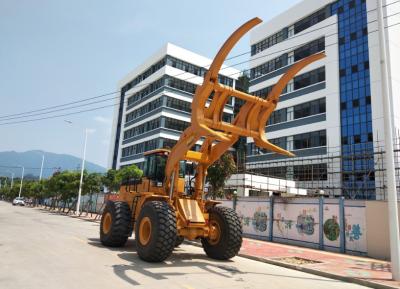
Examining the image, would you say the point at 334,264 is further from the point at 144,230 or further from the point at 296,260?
the point at 144,230

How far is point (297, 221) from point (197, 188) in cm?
859

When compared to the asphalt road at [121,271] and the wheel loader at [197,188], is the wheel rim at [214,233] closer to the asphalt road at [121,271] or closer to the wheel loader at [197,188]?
the wheel loader at [197,188]

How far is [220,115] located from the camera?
9555 millimetres

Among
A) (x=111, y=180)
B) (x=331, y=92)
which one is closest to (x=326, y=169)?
(x=331, y=92)

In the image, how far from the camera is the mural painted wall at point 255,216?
20047 mm

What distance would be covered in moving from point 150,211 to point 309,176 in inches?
1200

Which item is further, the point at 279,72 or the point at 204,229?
the point at 279,72

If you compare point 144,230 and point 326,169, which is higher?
point 326,169

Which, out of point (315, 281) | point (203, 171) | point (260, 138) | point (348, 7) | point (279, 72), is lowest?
point (315, 281)

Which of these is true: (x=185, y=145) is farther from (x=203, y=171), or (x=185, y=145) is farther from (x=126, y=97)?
(x=126, y=97)

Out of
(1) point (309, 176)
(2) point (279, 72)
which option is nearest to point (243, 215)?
(1) point (309, 176)

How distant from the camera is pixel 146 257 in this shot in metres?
9.63

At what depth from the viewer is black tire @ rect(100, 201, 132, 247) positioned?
39.2 feet

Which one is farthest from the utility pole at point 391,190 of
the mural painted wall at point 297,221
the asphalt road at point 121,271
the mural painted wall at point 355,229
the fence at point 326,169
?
the fence at point 326,169
